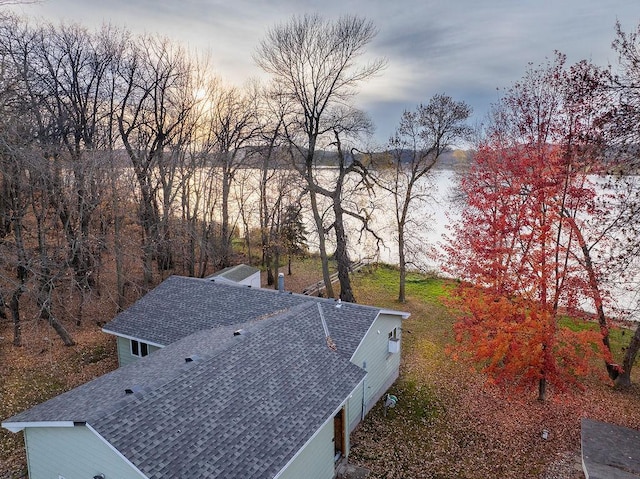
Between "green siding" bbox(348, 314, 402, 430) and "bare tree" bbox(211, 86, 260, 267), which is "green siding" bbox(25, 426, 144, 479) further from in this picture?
"bare tree" bbox(211, 86, 260, 267)

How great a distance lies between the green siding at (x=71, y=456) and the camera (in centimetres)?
707

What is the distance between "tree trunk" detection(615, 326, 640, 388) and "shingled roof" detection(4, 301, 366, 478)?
10936mm

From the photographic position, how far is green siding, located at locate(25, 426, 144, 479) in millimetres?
7068

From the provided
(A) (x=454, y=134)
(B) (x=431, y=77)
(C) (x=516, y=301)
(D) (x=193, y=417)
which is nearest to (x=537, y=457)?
(C) (x=516, y=301)

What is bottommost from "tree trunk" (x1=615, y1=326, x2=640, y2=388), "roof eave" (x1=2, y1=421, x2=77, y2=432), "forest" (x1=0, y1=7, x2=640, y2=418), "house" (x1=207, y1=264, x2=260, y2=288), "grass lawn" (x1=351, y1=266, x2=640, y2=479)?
"grass lawn" (x1=351, y1=266, x2=640, y2=479)

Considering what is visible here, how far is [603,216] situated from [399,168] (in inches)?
556

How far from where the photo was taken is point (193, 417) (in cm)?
777

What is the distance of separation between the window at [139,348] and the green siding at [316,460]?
824cm

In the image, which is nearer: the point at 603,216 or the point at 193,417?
the point at 193,417

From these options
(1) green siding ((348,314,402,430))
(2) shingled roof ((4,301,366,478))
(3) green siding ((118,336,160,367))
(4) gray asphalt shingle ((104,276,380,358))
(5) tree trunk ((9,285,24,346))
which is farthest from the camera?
(5) tree trunk ((9,285,24,346))

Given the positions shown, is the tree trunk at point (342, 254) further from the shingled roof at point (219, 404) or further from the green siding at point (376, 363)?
the shingled roof at point (219, 404)

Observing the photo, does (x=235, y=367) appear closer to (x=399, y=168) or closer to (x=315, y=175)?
(x=315, y=175)

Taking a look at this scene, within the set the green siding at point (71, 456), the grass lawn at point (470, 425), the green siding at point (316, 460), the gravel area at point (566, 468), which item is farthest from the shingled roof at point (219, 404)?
the gravel area at point (566, 468)

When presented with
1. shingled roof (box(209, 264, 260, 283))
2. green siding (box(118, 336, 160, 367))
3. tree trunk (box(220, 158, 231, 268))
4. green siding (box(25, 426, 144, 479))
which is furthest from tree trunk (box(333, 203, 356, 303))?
green siding (box(25, 426, 144, 479))
